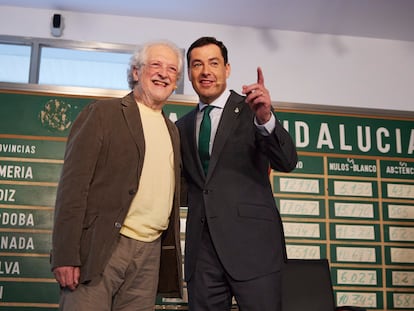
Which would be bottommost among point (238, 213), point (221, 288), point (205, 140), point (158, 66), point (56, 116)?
point (221, 288)

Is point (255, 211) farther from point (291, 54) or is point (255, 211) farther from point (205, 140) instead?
point (291, 54)

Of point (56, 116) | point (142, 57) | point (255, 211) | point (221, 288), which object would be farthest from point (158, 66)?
point (56, 116)

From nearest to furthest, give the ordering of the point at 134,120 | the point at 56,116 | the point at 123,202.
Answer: the point at 123,202, the point at 134,120, the point at 56,116

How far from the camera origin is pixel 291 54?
389 centimetres

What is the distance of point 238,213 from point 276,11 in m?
2.35

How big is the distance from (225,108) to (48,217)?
1744 millimetres

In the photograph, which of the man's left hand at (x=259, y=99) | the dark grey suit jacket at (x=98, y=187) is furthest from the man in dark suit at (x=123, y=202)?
the man's left hand at (x=259, y=99)

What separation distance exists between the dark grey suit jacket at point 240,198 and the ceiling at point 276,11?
6.41 feet

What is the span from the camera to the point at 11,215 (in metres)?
3.07

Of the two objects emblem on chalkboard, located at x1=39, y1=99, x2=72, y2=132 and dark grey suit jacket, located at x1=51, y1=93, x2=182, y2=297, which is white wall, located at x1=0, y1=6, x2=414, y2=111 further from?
dark grey suit jacket, located at x1=51, y1=93, x2=182, y2=297

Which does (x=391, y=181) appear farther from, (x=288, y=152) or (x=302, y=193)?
(x=288, y=152)

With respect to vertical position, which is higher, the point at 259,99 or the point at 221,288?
the point at 259,99

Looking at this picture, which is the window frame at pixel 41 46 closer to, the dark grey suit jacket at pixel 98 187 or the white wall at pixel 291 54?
the white wall at pixel 291 54

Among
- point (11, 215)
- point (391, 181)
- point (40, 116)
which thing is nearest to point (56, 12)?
point (40, 116)
